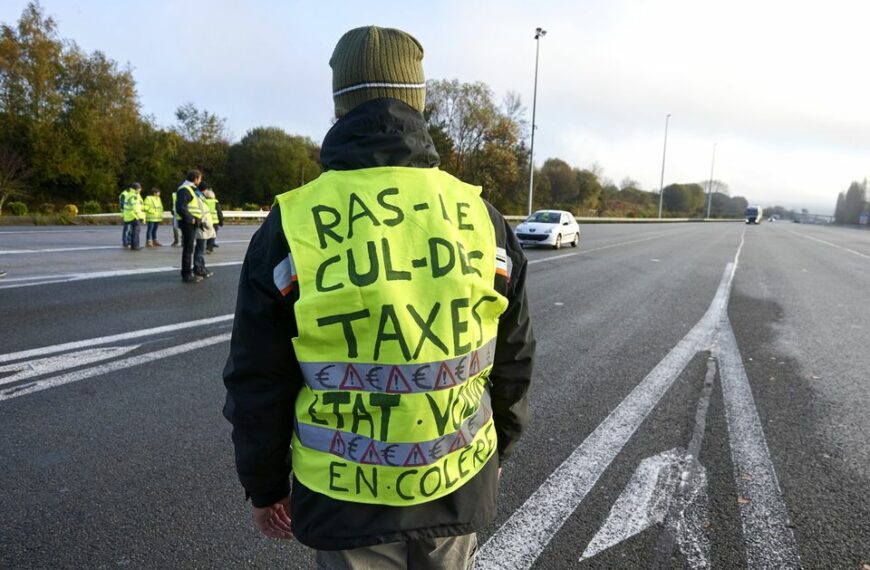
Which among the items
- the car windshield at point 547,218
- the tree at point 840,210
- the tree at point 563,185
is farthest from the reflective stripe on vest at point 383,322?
the tree at point 840,210

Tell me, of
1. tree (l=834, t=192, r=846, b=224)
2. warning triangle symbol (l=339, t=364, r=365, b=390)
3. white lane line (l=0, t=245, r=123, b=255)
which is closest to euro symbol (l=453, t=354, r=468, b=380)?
warning triangle symbol (l=339, t=364, r=365, b=390)

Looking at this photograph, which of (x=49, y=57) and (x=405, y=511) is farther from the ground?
(x=49, y=57)

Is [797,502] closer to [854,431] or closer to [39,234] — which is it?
[854,431]

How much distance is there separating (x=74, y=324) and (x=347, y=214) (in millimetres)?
6486

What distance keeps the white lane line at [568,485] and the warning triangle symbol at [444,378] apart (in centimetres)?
144

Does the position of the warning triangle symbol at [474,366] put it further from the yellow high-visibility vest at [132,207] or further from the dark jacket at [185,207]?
the yellow high-visibility vest at [132,207]

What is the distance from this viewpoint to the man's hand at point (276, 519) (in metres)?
1.61

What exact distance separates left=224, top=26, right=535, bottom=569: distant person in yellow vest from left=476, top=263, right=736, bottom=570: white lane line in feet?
3.62

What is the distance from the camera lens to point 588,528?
9.05ft

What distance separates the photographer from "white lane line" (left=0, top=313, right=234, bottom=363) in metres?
5.20

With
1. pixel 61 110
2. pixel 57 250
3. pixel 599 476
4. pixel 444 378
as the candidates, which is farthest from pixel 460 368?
pixel 61 110

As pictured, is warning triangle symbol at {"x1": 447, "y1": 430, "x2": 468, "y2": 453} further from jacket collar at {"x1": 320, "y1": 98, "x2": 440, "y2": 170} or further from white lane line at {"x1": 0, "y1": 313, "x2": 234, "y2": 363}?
white lane line at {"x1": 0, "y1": 313, "x2": 234, "y2": 363}

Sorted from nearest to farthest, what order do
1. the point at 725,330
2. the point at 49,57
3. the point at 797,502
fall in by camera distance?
the point at 797,502
the point at 725,330
the point at 49,57

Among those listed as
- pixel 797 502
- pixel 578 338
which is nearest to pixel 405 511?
pixel 797 502
